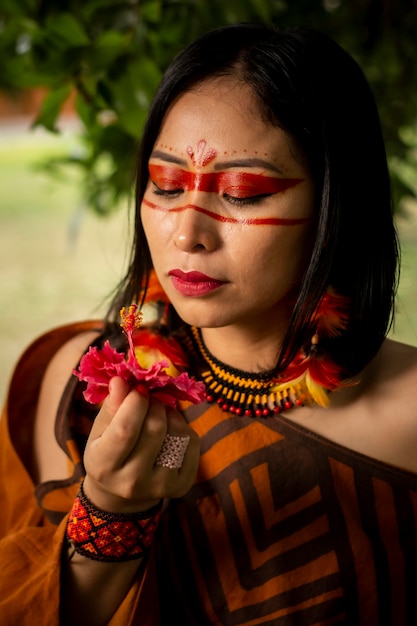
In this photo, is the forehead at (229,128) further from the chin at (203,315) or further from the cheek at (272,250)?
the chin at (203,315)

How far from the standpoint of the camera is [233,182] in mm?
882

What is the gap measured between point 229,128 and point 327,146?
13 cm

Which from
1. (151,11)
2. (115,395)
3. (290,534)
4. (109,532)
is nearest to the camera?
(115,395)

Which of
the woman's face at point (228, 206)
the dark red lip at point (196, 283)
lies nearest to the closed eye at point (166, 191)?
the woman's face at point (228, 206)

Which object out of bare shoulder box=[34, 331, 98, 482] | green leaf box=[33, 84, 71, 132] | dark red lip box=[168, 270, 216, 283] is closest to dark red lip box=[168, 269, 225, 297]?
dark red lip box=[168, 270, 216, 283]

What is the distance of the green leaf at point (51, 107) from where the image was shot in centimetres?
137

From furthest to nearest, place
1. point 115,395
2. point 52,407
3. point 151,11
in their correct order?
point 151,11
point 52,407
point 115,395

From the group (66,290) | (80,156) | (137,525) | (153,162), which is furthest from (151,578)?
(66,290)

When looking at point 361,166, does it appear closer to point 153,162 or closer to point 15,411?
point 153,162

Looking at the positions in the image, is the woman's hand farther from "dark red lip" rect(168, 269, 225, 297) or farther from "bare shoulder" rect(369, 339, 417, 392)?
"bare shoulder" rect(369, 339, 417, 392)

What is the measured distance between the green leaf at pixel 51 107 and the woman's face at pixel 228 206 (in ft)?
1.73

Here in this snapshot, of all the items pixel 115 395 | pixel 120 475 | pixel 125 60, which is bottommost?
pixel 120 475

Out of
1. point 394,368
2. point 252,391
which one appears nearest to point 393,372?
point 394,368

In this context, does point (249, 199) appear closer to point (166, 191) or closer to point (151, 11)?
point (166, 191)
